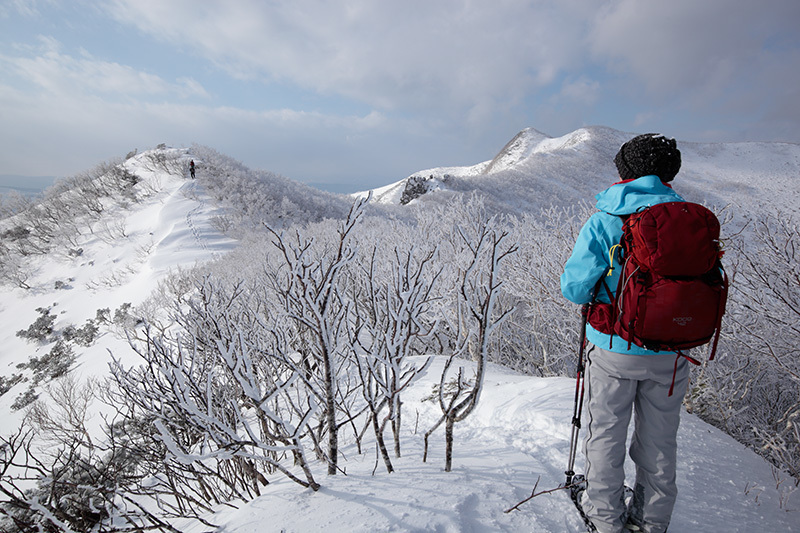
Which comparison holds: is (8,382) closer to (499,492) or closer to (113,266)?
(113,266)

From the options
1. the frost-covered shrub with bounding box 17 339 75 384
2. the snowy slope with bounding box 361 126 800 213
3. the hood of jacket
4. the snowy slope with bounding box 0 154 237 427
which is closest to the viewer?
the hood of jacket

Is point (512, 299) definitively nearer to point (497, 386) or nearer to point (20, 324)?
point (497, 386)

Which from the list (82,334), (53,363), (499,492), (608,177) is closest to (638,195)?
(499,492)

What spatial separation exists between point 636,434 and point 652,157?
159 centimetres

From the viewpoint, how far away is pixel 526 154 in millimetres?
59031

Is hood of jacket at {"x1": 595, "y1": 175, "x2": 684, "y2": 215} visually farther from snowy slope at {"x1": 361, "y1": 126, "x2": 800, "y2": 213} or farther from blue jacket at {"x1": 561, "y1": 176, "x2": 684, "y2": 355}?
snowy slope at {"x1": 361, "y1": 126, "x2": 800, "y2": 213}

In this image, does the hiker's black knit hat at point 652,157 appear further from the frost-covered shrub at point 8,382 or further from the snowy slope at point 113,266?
the frost-covered shrub at point 8,382

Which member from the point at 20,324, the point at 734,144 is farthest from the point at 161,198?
the point at 734,144

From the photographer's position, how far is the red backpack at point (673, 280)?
1534 mm

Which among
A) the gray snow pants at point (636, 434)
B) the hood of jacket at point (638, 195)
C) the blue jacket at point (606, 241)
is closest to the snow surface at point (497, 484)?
the gray snow pants at point (636, 434)

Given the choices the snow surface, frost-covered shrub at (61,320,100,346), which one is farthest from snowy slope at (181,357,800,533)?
frost-covered shrub at (61,320,100,346)

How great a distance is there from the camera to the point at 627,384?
182 cm

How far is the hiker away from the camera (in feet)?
5.76

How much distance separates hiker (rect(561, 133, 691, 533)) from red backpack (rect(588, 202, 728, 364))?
136 mm
